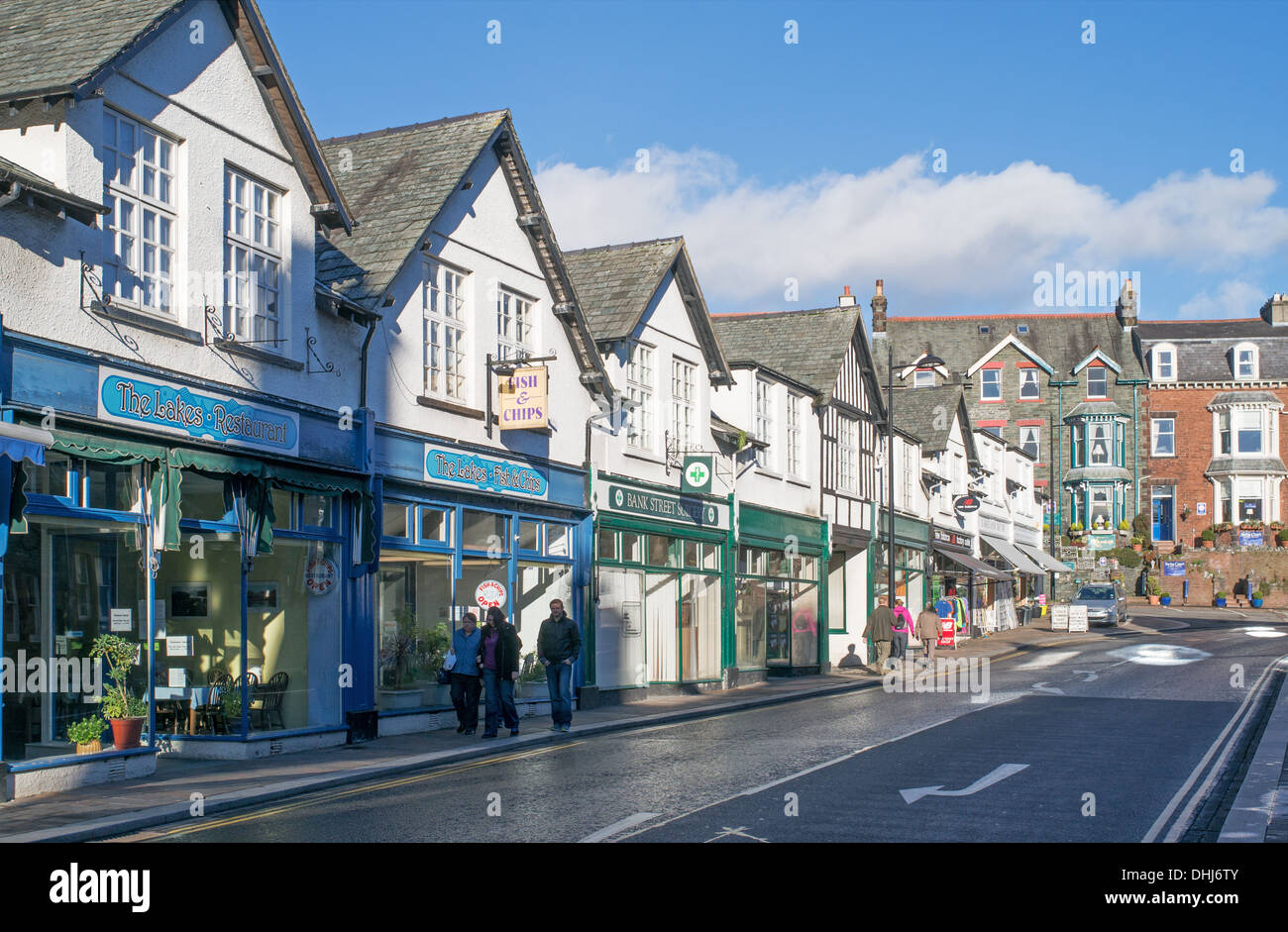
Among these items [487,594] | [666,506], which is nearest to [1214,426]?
[666,506]

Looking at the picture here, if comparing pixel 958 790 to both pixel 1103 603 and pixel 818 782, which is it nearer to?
pixel 818 782

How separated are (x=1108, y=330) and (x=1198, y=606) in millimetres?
17348

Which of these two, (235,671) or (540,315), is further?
(540,315)

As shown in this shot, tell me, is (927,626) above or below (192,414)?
below

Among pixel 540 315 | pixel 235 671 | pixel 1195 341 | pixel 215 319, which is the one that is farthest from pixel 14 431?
pixel 1195 341

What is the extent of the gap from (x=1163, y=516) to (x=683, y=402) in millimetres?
51807

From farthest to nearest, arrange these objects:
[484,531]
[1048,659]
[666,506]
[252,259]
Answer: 1. [1048,659]
2. [666,506]
3. [484,531]
4. [252,259]

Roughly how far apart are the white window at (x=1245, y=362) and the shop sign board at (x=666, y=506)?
168ft

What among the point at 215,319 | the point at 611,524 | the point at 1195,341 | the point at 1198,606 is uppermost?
the point at 1195,341

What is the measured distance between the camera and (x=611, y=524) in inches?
930

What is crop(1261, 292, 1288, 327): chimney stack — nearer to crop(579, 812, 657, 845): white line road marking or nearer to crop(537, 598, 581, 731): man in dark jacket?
crop(537, 598, 581, 731): man in dark jacket

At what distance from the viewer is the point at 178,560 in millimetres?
15195

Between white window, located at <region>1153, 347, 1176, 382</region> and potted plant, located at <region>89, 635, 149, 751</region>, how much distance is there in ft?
216

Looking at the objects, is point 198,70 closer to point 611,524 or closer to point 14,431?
point 14,431
